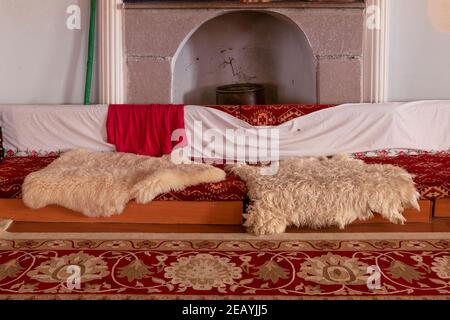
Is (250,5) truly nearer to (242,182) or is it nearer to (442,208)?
(242,182)

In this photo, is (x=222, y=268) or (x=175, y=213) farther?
(x=175, y=213)

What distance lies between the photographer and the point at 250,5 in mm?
4109

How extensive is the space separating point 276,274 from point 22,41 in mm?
3073

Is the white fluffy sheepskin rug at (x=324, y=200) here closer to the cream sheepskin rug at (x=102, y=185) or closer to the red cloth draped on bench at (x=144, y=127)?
the cream sheepskin rug at (x=102, y=185)

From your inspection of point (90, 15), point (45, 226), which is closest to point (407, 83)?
point (90, 15)

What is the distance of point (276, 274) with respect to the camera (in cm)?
228

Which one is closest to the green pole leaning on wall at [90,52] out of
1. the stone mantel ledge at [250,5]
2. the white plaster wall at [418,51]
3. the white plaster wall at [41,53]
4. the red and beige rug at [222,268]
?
the white plaster wall at [41,53]

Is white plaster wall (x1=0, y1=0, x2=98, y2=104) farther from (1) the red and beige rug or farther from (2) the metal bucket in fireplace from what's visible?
(1) the red and beige rug

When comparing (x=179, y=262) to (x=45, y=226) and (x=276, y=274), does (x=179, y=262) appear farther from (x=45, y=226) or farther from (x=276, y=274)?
(x=45, y=226)

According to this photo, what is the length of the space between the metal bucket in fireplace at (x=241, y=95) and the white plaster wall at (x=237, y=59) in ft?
1.45

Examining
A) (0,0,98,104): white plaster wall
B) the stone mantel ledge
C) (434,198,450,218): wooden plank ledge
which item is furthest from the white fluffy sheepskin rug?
(0,0,98,104): white plaster wall

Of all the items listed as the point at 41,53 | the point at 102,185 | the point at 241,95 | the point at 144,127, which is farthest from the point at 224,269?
the point at 41,53

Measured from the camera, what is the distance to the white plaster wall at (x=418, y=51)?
13.7ft

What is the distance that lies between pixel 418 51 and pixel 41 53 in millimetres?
3075
